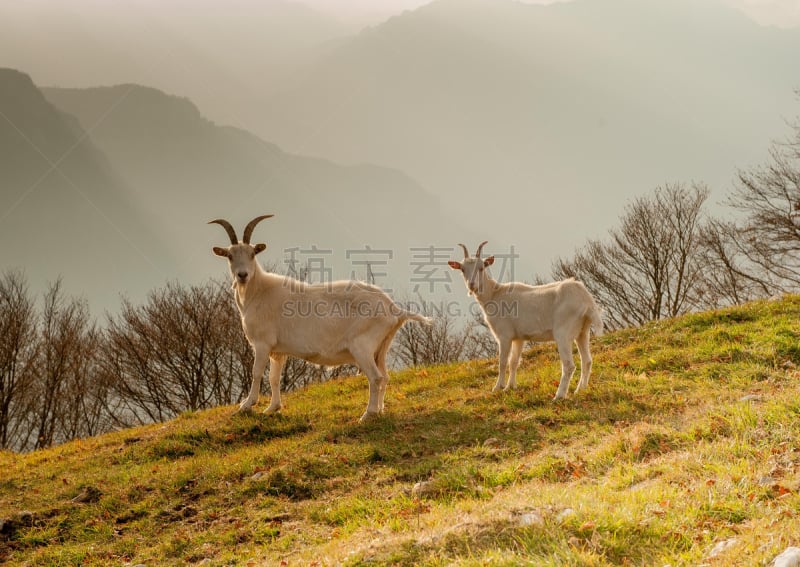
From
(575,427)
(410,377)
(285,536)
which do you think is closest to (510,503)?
(285,536)

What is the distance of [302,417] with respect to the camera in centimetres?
1359

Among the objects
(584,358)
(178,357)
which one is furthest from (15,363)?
(584,358)

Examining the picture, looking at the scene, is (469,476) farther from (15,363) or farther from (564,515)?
(15,363)

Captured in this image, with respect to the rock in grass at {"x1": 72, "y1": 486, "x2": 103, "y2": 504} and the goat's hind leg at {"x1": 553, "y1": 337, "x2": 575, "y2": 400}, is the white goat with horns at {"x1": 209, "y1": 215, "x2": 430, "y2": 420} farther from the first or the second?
the rock in grass at {"x1": 72, "y1": 486, "x2": 103, "y2": 504}

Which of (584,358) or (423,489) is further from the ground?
(584,358)

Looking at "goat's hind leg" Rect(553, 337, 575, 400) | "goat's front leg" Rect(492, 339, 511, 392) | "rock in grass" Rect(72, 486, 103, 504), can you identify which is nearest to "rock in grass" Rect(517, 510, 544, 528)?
"goat's hind leg" Rect(553, 337, 575, 400)

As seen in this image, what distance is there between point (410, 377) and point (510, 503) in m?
11.3

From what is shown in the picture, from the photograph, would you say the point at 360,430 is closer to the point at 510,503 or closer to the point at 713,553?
the point at 510,503

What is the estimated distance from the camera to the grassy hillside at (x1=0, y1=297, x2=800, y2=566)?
5281 mm

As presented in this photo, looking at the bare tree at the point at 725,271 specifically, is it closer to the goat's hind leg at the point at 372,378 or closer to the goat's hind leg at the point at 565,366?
the goat's hind leg at the point at 565,366

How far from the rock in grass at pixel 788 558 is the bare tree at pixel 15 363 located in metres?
42.2

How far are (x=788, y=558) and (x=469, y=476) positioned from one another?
4.33 metres

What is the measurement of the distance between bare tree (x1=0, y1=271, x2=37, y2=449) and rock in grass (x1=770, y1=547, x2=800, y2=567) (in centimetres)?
4218

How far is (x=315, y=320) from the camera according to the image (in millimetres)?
13461
